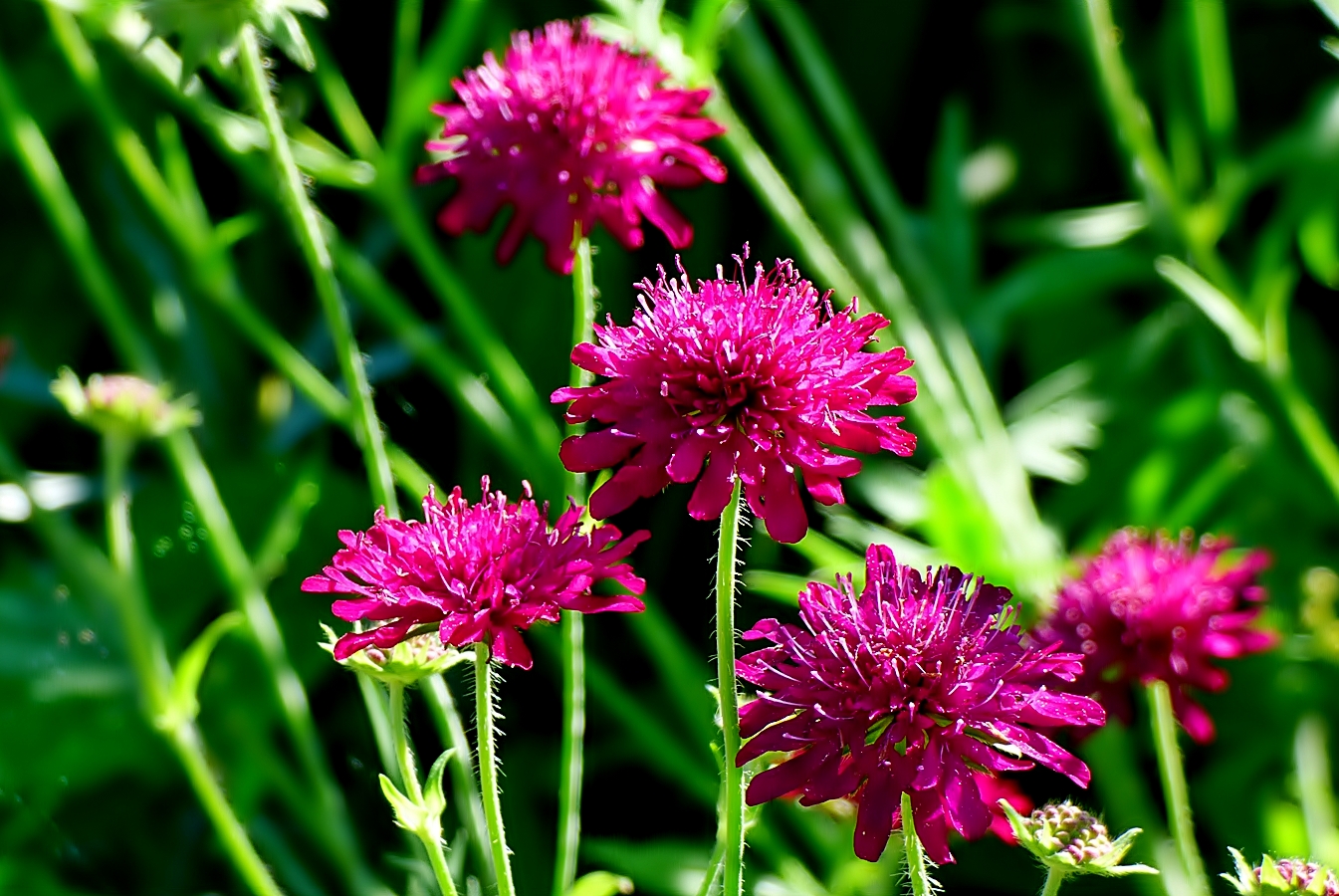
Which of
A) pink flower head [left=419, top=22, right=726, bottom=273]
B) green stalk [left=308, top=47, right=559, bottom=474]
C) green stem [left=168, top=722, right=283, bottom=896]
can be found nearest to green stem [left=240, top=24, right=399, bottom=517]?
pink flower head [left=419, top=22, right=726, bottom=273]

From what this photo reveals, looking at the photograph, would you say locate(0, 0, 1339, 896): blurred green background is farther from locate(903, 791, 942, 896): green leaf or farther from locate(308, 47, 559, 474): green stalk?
locate(903, 791, 942, 896): green leaf

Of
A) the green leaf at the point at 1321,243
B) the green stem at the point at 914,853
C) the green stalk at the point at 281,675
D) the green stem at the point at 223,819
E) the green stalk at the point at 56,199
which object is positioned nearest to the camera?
the green stem at the point at 914,853

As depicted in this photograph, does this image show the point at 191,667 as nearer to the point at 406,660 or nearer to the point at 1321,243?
the point at 406,660

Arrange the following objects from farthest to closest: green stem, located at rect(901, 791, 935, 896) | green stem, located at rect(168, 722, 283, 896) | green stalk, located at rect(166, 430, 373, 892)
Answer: green stalk, located at rect(166, 430, 373, 892) → green stem, located at rect(168, 722, 283, 896) → green stem, located at rect(901, 791, 935, 896)

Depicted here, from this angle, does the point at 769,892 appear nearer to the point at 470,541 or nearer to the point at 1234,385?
the point at 470,541

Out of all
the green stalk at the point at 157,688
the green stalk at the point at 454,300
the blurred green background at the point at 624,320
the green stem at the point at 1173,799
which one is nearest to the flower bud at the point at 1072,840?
the green stem at the point at 1173,799

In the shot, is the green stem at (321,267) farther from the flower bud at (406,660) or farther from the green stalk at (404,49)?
the green stalk at (404,49)

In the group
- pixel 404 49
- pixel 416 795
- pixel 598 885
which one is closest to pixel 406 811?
pixel 416 795
